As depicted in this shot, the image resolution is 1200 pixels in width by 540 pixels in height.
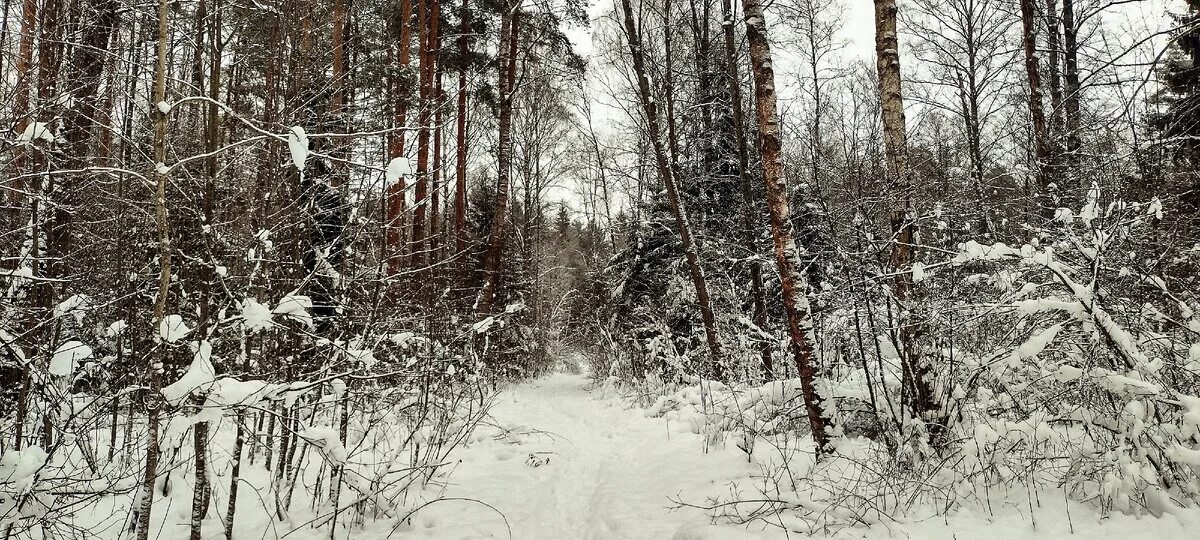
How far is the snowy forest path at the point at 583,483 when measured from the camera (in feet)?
12.2

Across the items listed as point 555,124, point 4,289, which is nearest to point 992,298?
point 4,289

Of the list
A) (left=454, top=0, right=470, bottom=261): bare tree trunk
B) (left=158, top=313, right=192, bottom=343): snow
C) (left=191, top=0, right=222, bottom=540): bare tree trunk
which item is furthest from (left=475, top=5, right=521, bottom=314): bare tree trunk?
(left=158, top=313, right=192, bottom=343): snow

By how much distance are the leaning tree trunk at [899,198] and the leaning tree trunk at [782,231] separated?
2.14 feet

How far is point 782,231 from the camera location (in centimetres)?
455

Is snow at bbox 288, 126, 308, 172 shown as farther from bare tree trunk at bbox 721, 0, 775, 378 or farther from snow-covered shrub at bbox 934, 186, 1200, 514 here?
bare tree trunk at bbox 721, 0, 775, 378

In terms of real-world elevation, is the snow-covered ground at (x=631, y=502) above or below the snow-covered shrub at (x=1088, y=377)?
below

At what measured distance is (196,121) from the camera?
481 centimetres

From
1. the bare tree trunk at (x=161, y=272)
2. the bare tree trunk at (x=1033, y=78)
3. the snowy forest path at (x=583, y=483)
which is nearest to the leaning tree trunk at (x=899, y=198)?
the snowy forest path at (x=583, y=483)

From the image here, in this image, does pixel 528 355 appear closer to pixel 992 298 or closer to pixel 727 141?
pixel 727 141

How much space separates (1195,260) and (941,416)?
236cm

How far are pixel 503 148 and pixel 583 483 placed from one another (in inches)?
298

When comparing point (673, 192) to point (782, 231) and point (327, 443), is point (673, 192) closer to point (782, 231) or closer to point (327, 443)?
point (782, 231)

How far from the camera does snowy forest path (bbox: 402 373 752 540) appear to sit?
12.2 feet

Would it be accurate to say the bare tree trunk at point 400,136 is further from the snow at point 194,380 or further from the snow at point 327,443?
the snow at point 194,380
